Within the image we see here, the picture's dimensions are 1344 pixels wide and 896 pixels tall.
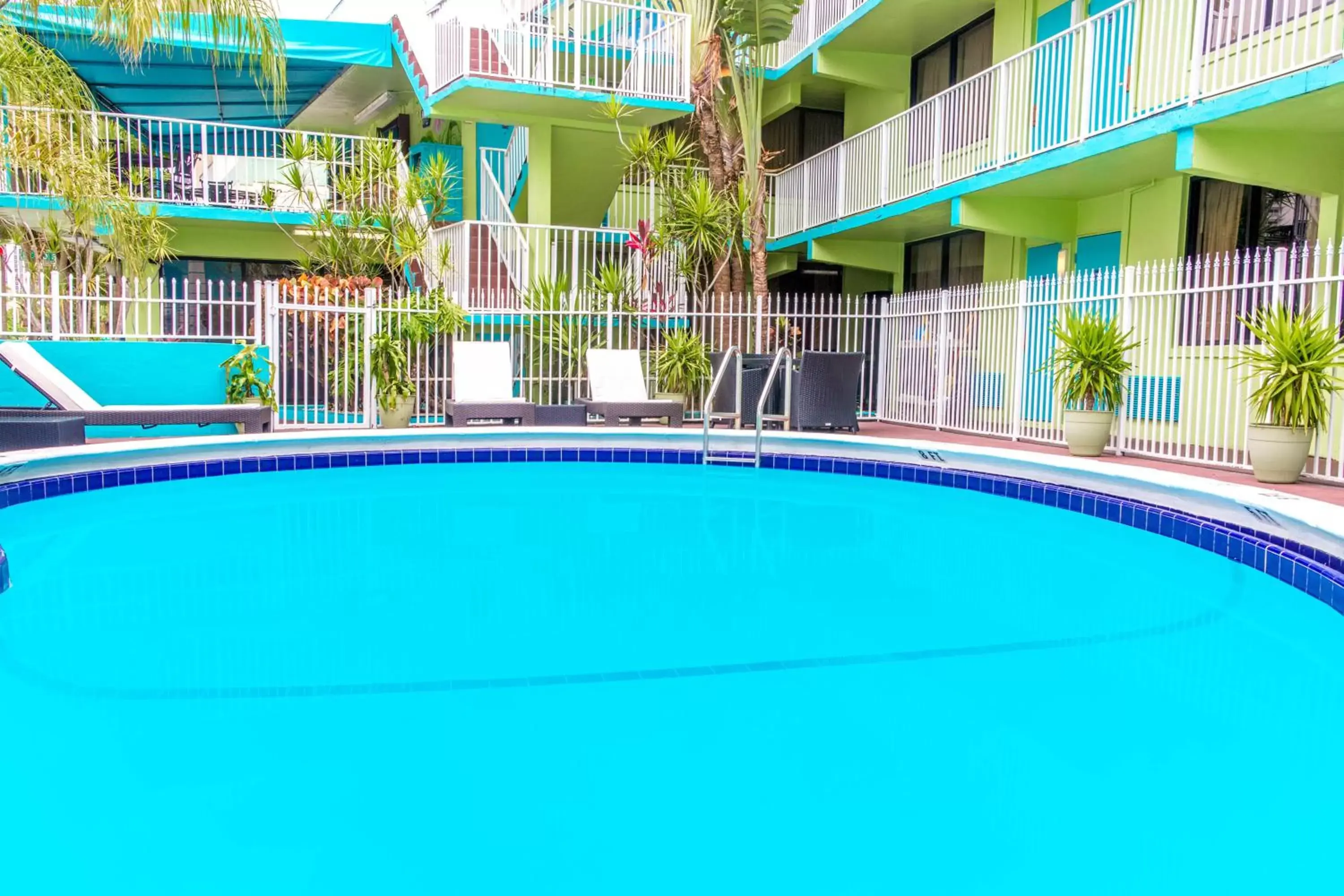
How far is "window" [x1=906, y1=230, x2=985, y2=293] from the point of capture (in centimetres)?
1506

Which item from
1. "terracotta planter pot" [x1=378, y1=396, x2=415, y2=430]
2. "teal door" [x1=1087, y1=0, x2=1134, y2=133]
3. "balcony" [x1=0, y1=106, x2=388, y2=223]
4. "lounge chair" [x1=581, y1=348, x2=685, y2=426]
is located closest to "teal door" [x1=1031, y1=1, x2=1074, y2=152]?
"teal door" [x1=1087, y1=0, x2=1134, y2=133]

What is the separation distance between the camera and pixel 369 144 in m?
14.0

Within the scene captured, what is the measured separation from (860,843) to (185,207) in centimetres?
1622

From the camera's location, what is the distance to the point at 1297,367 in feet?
24.1

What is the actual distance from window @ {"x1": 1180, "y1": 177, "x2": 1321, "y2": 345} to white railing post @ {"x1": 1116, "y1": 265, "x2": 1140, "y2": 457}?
52cm

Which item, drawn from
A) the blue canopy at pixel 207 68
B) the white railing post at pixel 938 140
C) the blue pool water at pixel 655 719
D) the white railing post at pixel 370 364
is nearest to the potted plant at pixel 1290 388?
the blue pool water at pixel 655 719

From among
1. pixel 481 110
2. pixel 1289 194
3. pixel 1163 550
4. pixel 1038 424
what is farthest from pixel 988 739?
pixel 481 110

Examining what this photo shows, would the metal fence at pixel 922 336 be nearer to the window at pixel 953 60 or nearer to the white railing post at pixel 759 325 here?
the white railing post at pixel 759 325

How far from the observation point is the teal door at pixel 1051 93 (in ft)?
34.9

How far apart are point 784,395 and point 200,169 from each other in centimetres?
1126

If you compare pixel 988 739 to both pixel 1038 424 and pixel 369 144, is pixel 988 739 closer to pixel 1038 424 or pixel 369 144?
pixel 1038 424

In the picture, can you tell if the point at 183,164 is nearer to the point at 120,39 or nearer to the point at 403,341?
the point at 403,341

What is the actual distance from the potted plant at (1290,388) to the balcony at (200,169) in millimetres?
10877

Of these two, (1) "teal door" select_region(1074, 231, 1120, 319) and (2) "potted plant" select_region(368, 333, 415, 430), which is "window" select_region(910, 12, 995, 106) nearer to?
(1) "teal door" select_region(1074, 231, 1120, 319)
